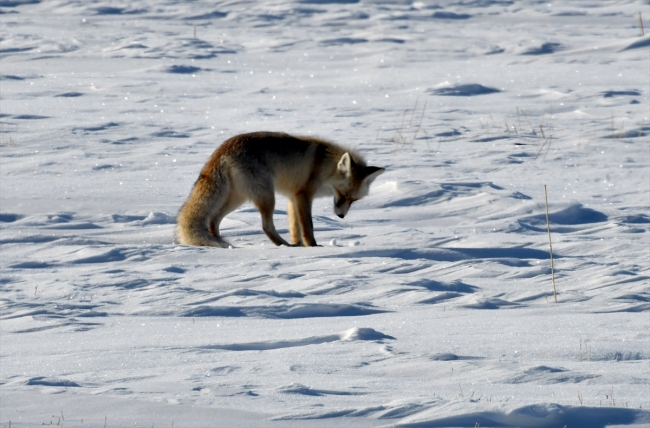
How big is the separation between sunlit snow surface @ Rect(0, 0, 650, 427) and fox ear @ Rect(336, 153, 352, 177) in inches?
22.0

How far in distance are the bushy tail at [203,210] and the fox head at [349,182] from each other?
990 mm

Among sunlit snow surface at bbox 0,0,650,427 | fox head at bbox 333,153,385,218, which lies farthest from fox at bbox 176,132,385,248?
sunlit snow surface at bbox 0,0,650,427

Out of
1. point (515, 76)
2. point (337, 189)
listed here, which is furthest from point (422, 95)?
point (337, 189)

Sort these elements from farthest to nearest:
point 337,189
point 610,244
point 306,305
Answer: point 337,189, point 610,244, point 306,305

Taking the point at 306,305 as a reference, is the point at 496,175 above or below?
below

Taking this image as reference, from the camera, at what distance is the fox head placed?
8180 millimetres

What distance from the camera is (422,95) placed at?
1547cm

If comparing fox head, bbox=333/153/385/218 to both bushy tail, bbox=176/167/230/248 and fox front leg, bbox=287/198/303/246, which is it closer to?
fox front leg, bbox=287/198/303/246

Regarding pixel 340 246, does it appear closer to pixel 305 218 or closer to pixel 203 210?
pixel 305 218

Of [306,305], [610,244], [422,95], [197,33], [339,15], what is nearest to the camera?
[306,305]

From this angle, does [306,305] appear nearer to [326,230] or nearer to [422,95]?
[326,230]

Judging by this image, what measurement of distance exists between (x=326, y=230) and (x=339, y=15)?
1618cm

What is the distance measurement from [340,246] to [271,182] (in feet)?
2.49

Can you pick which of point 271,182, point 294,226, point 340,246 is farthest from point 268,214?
point 340,246
